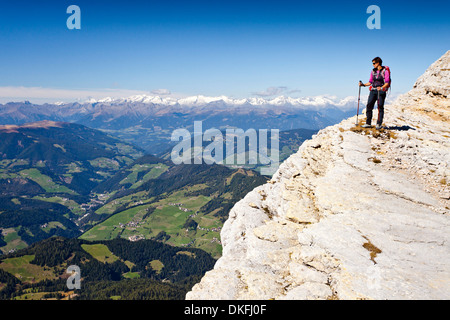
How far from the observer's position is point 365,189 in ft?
68.1

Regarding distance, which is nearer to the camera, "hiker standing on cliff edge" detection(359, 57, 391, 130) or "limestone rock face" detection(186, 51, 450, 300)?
"limestone rock face" detection(186, 51, 450, 300)

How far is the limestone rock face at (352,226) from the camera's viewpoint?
13.6 m

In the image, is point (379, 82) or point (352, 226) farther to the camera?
point (379, 82)

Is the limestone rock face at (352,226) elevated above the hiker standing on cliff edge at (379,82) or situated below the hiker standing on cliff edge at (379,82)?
below

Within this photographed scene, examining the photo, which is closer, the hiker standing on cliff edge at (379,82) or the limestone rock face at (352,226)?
the limestone rock face at (352,226)

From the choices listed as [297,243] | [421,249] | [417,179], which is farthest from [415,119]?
[297,243]

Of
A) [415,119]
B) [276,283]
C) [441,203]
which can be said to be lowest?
[276,283]

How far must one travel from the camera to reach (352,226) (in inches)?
675

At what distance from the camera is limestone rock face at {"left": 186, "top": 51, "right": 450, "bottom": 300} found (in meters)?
13.6

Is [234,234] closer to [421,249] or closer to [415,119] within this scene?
[421,249]

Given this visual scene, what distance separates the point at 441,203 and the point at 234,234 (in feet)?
58.8

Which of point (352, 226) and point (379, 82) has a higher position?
point (379, 82)

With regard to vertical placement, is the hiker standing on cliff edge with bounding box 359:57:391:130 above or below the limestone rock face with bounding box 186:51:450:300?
above
